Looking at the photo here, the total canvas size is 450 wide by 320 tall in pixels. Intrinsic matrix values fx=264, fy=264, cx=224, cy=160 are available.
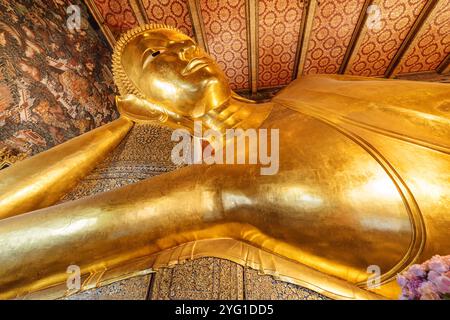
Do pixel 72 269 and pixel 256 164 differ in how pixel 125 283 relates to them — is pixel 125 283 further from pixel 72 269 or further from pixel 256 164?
pixel 256 164

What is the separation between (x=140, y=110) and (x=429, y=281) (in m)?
1.92

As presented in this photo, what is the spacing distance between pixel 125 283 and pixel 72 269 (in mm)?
264

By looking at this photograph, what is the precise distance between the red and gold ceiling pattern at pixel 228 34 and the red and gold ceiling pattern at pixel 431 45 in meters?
2.12

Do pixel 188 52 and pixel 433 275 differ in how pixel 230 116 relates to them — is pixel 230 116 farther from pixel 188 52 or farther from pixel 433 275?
pixel 433 275

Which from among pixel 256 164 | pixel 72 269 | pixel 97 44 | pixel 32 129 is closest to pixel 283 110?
pixel 256 164

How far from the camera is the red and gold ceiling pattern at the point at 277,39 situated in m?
3.01

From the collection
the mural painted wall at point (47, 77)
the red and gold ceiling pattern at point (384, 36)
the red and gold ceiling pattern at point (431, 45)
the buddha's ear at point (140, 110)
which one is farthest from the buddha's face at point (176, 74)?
the red and gold ceiling pattern at point (431, 45)

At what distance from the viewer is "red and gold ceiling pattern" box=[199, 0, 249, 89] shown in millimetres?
2969

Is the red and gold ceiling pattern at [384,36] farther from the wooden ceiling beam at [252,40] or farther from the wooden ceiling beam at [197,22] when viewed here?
the wooden ceiling beam at [197,22]

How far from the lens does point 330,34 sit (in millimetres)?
3248

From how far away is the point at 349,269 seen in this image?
110cm

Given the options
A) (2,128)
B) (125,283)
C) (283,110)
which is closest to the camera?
(125,283)
